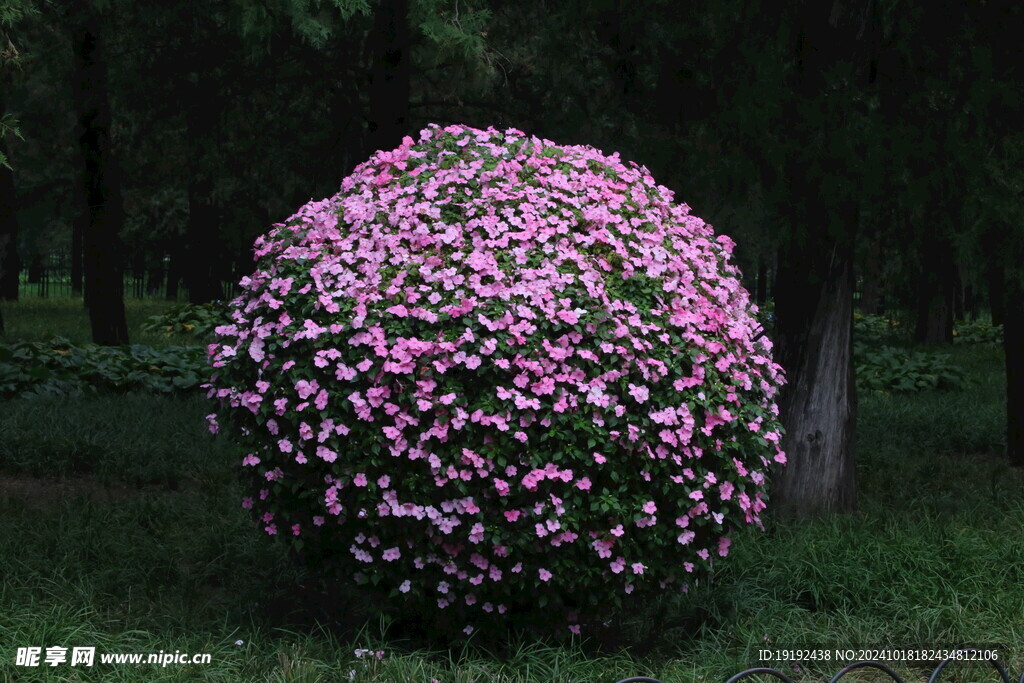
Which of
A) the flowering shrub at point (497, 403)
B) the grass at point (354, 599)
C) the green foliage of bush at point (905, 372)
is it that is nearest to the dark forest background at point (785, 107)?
the grass at point (354, 599)

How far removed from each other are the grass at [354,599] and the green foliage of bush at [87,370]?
2648mm

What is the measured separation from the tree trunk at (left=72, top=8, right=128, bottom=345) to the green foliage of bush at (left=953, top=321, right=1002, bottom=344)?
1654 cm

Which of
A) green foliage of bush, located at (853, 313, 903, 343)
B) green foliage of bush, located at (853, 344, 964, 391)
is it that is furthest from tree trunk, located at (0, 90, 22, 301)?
green foliage of bush, located at (853, 313, 903, 343)

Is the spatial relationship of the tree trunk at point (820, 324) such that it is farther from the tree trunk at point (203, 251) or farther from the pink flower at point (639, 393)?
the tree trunk at point (203, 251)

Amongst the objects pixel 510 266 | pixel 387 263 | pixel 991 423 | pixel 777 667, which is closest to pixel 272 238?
pixel 387 263

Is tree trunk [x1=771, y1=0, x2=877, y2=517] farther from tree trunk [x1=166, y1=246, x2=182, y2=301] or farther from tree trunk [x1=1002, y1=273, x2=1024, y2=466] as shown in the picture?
tree trunk [x1=166, y1=246, x2=182, y2=301]

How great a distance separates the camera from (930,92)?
6992 millimetres

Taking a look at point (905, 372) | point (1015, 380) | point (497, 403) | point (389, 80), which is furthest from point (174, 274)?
point (497, 403)

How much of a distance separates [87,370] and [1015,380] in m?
8.49

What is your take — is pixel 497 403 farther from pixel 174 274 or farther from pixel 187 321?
pixel 174 274

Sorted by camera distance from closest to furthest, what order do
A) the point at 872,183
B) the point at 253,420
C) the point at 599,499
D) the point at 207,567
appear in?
the point at 599,499 → the point at 253,420 → the point at 207,567 → the point at 872,183

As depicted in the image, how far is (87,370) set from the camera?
10.9 metres

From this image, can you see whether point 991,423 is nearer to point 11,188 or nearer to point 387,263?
point 387,263

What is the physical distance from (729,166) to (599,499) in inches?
129
